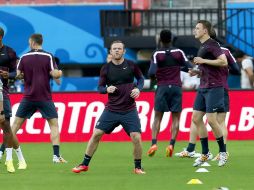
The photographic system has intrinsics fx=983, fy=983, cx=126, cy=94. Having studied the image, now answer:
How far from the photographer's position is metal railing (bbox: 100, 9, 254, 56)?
2853 centimetres

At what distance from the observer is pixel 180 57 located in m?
18.2

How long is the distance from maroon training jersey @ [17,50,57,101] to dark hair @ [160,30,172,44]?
2439mm

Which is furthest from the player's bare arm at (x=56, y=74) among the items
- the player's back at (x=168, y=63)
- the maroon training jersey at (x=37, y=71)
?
the player's back at (x=168, y=63)

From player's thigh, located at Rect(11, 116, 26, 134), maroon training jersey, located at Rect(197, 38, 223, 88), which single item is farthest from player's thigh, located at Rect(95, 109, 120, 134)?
player's thigh, located at Rect(11, 116, 26, 134)

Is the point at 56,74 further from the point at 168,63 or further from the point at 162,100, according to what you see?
the point at 162,100

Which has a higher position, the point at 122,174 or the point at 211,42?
the point at 211,42

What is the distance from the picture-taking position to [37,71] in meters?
16.5

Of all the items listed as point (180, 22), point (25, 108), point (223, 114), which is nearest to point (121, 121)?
point (25, 108)

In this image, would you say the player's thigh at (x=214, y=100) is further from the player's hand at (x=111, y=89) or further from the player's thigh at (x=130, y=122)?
the player's hand at (x=111, y=89)

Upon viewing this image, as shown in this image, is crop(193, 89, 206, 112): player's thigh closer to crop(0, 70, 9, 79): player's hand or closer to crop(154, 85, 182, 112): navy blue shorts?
crop(154, 85, 182, 112): navy blue shorts

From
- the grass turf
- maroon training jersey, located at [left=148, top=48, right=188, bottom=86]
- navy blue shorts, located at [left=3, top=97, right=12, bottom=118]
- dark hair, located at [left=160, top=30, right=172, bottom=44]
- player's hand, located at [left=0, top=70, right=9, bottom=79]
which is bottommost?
the grass turf

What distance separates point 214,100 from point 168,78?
9.24 feet

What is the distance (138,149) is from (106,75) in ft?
3.92

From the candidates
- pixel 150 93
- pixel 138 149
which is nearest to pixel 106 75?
pixel 138 149
